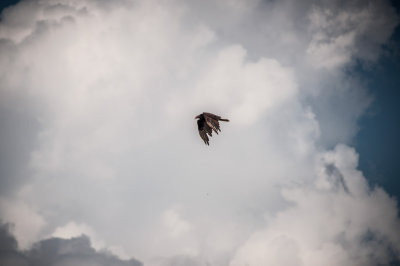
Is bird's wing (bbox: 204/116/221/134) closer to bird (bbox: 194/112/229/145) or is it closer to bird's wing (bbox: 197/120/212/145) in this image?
bird (bbox: 194/112/229/145)

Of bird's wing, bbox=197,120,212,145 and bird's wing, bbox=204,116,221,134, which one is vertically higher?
bird's wing, bbox=197,120,212,145

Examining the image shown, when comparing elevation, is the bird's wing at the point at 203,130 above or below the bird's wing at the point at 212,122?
above

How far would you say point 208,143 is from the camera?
24875mm

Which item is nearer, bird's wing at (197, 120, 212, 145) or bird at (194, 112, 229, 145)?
bird at (194, 112, 229, 145)

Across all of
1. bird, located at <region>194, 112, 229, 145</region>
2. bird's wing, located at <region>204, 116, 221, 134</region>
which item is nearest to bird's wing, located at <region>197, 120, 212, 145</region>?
bird, located at <region>194, 112, 229, 145</region>

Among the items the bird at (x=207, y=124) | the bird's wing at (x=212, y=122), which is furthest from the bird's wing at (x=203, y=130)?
the bird's wing at (x=212, y=122)

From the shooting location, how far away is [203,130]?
24.4m

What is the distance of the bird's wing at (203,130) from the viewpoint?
23.8 metres

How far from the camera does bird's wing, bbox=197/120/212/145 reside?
→ 23.8 metres

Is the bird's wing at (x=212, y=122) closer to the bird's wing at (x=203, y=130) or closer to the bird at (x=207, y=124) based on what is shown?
the bird at (x=207, y=124)

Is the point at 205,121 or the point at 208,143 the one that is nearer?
the point at 205,121

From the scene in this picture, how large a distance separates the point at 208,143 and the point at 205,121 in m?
2.91

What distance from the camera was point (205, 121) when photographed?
74.5ft

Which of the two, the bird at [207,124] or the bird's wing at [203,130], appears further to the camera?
the bird's wing at [203,130]
